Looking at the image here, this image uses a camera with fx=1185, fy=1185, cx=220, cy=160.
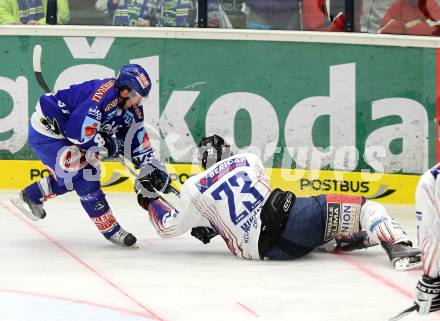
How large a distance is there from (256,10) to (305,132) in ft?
3.32

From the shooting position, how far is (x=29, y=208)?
7.91 metres

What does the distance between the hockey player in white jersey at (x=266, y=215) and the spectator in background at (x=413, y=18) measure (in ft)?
8.31

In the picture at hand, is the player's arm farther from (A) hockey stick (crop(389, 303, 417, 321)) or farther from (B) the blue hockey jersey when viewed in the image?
(A) hockey stick (crop(389, 303, 417, 321))

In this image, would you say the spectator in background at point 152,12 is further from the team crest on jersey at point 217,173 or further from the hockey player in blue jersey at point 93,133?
the team crest on jersey at point 217,173

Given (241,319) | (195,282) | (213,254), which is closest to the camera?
Answer: (241,319)

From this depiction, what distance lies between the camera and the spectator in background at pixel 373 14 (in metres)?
8.99

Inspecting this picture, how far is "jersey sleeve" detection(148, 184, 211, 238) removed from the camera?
22.1 ft

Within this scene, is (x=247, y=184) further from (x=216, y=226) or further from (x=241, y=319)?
(x=241, y=319)

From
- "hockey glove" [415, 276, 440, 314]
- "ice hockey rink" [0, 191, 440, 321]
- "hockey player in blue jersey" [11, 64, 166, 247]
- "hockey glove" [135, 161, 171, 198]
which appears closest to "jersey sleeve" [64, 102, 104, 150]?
"hockey player in blue jersey" [11, 64, 166, 247]

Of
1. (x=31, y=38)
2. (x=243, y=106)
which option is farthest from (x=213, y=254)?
(x=31, y=38)

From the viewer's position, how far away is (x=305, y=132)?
9109mm

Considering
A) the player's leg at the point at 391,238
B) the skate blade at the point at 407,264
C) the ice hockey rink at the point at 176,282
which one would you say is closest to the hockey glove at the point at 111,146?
the ice hockey rink at the point at 176,282

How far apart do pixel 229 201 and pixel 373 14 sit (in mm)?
2948

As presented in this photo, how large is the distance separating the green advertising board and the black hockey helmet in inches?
94.8
